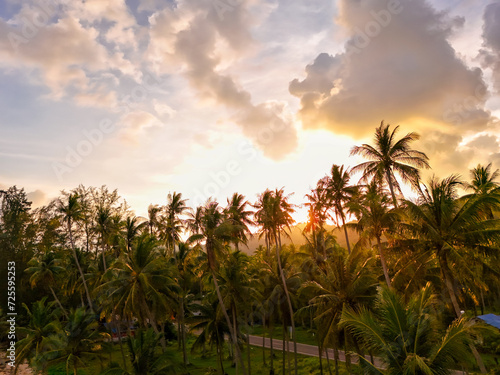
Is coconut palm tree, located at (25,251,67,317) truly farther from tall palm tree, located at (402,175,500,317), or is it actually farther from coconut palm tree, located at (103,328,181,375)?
tall palm tree, located at (402,175,500,317)

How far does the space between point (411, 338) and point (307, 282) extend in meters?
10.8

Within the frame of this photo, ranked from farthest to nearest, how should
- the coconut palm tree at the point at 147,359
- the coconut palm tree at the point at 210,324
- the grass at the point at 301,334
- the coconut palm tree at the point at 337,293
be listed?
the grass at the point at 301,334, the coconut palm tree at the point at 210,324, the coconut palm tree at the point at 337,293, the coconut palm tree at the point at 147,359

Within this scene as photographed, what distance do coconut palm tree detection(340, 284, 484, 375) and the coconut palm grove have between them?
44 millimetres

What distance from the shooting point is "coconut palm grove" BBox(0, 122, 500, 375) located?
12406 mm

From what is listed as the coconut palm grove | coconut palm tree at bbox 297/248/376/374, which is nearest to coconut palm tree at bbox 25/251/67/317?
the coconut palm grove

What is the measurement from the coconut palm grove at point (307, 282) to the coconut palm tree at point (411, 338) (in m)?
0.04

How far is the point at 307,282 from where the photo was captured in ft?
72.2

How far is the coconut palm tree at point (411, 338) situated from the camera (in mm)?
10648

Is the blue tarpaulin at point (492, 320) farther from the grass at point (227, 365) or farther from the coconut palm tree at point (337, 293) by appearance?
the grass at point (227, 365)

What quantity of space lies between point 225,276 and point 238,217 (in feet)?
57.3

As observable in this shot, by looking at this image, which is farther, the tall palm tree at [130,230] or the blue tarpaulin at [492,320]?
the tall palm tree at [130,230]

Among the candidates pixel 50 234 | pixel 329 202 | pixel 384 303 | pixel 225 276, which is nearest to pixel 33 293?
pixel 50 234

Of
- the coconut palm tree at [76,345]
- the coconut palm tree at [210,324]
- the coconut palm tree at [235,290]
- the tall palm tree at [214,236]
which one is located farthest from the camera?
the coconut palm tree at [210,324]

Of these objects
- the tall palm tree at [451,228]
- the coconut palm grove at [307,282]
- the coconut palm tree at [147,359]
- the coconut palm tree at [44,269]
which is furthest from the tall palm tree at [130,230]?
the tall palm tree at [451,228]
